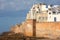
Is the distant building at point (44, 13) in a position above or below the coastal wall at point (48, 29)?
above

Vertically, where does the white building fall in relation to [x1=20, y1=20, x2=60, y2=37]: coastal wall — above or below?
above

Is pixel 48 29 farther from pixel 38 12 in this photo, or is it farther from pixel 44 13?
pixel 38 12

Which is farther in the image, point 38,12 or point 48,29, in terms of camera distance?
point 38,12

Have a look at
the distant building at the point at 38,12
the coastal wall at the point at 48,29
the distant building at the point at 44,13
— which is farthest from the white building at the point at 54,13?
the coastal wall at the point at 48,29

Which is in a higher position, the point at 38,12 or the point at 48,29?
the point at 38,12

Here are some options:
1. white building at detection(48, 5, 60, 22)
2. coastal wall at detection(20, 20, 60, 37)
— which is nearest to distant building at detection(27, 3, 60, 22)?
white building at detection(48, 5, 60, 22)

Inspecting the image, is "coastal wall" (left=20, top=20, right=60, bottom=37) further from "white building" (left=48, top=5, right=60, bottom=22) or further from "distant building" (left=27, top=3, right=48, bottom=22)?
"distant building" (left=27, top=3, right=48, bottom=22)

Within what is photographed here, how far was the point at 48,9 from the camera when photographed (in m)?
54.4

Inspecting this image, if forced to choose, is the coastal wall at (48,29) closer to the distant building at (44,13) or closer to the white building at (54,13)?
the distant building at (44,13)

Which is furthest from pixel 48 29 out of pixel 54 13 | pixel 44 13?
pixel 44 13

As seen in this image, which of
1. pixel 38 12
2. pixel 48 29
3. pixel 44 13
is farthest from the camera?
pixel 38 12

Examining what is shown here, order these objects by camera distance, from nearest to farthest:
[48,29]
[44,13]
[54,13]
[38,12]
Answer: [48,29]
[54,13]
[44,13]
[38,12]

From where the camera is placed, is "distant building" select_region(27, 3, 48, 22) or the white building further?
"distant building" select_region(27, 3, 48, 22)

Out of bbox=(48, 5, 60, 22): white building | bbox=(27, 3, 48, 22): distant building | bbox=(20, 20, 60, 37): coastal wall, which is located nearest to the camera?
bbox=(20, 20, 60, 37): coastal wall
